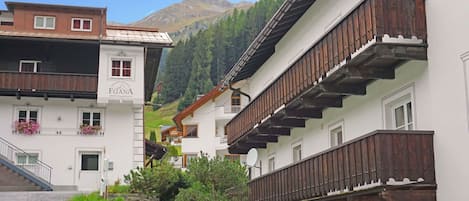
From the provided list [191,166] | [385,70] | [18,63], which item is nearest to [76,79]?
[18,63]

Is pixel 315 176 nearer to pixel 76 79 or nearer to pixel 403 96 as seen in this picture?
pixel 403 96

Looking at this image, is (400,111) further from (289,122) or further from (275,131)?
(275,131)

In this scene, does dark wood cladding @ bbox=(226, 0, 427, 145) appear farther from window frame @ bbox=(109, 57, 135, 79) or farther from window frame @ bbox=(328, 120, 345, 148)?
window frame @ bbox=(109, 57, 135, 79)

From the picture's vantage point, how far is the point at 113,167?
32281 millimetres

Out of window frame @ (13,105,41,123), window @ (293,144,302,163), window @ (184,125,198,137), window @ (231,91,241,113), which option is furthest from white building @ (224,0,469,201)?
window @ (184,125,198,137)

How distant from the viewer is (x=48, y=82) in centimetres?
3173

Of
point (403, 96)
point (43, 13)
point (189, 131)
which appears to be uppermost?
point (43, 13)

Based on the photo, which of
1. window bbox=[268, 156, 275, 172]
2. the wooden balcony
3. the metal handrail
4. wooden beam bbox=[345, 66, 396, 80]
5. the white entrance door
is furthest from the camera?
the white entrance door

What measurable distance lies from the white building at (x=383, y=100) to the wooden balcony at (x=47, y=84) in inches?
621

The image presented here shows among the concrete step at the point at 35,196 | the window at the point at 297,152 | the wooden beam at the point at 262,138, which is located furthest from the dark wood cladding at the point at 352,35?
the concrete step at the point at 35,196

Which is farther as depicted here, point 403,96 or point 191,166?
point 191,166

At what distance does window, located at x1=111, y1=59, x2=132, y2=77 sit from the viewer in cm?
3256

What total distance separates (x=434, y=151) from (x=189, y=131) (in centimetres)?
4001

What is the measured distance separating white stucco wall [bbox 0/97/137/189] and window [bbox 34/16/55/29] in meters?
3.65
